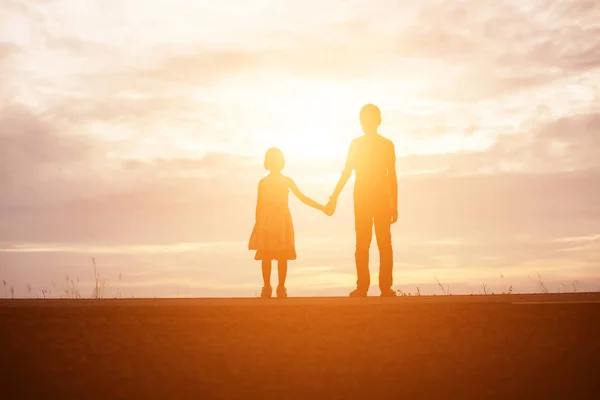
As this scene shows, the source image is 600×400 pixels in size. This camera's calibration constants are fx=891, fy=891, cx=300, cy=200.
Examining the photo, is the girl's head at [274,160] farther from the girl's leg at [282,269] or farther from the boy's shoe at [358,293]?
the boy's shoe at [358,293]

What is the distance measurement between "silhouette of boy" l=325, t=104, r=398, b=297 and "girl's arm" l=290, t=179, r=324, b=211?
84.3 inches

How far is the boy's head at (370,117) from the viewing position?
41.1 ft

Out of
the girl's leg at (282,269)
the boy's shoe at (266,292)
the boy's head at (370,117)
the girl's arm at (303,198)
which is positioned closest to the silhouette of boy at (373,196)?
the boy's head at (370,117)

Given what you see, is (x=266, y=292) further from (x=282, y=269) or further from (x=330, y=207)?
(x=330, y=207)

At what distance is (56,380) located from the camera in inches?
259

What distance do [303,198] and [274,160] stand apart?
992 millimetres

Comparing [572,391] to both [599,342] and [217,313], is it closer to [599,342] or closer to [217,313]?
[599,342]

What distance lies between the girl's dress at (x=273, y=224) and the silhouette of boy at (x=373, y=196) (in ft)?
6.69

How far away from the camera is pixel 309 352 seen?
283 inches

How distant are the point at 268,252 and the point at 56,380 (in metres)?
7.63

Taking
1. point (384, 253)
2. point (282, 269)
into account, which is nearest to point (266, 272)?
point (282, 269)

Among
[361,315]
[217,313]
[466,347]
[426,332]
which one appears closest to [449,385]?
[466,347]

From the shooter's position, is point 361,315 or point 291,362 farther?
point 361,315

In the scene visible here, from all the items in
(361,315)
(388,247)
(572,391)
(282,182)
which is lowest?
(572,391)
